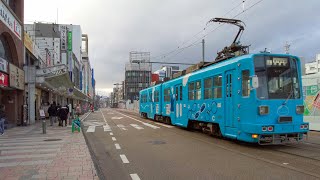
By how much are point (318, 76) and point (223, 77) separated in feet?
28.5

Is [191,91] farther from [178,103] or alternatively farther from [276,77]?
[276,77]

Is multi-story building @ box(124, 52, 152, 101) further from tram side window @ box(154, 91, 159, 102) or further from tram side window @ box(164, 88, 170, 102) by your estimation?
tram side window @ box(164, 88, 170, 102)

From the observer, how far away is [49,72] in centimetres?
2706

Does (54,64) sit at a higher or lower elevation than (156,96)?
higher

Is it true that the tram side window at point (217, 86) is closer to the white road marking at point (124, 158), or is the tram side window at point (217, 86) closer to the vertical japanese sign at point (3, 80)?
the white road marking at point (124, 158)

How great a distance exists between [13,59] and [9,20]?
347 cm

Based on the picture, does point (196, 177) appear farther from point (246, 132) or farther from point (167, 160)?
point (246, 132)

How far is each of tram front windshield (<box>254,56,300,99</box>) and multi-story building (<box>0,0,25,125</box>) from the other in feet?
53.2

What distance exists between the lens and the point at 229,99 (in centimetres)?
1305

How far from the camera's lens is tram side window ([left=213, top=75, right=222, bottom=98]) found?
13977 millimetres

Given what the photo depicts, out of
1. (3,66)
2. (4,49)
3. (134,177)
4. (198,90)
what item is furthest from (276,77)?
(4,49)

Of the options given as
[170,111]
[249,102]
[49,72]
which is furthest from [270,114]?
[49,72]

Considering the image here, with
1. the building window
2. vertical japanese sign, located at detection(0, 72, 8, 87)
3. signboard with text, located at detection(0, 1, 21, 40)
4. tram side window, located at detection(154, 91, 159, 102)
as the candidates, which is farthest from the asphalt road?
tram side window, located at detection(154, 91, 159, 102)

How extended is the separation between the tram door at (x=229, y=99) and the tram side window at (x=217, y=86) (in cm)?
61
